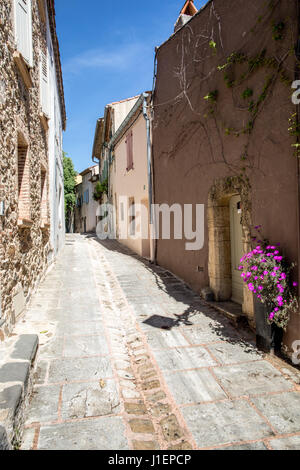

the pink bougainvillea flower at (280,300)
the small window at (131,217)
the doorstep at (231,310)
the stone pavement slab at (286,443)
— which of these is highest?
the small window at (131,217)

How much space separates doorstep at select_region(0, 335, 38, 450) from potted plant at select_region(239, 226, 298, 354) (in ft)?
8.69

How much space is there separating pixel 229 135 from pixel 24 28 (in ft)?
11.5

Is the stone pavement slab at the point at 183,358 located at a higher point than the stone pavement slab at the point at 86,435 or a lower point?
higher

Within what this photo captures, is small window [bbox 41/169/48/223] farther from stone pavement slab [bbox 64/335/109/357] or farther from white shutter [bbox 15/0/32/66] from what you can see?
stone pavement slab [bbox 64/335/109/357]

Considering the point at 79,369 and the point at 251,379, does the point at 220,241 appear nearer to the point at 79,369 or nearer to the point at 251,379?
the point at 251,379

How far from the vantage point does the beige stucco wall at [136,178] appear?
32.1ft

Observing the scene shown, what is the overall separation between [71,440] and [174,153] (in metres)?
6.28

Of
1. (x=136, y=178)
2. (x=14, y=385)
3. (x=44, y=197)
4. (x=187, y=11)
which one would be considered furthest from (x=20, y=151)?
(x=187, y=11)

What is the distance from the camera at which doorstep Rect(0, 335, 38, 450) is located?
2182 millimetres

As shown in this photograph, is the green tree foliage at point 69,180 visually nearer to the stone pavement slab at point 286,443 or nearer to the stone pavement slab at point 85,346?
the stone pavement slab at point 85,346

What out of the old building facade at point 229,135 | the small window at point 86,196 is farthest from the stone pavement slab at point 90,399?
the small window at point 86,196

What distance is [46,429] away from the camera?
8.82 ft

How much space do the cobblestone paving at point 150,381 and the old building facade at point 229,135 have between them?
739 millimetres
